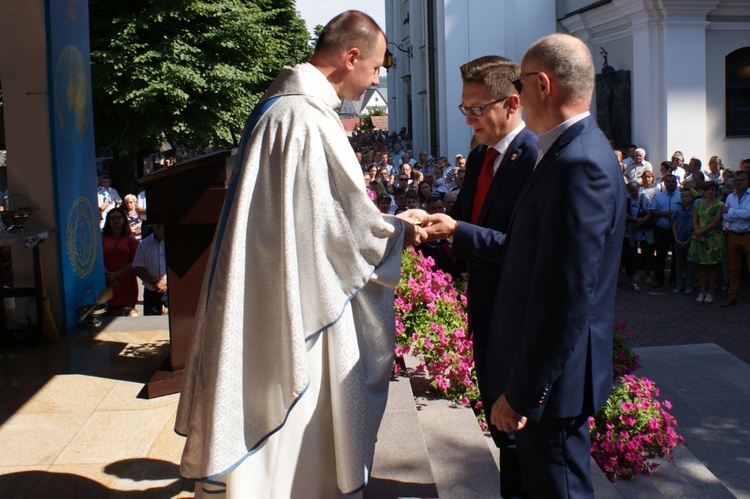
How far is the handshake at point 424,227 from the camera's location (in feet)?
11.4

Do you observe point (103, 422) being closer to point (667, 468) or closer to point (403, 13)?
point (667, 468)

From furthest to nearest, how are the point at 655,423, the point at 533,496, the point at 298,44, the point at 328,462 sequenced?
the point at 298,44
the point at 655,423
the point at 328,462
the point at 533,496

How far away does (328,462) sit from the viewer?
10.6ft

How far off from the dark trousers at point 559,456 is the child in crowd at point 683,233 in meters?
10.5

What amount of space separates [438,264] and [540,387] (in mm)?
4259

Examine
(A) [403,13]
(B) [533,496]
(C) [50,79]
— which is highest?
(A) [403,13]

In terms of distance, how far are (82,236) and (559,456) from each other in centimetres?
592

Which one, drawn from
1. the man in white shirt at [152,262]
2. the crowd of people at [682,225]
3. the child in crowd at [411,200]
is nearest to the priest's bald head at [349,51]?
the man in white shirt at [152,262]

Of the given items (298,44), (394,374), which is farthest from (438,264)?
(298,44)

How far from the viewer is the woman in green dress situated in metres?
12.0

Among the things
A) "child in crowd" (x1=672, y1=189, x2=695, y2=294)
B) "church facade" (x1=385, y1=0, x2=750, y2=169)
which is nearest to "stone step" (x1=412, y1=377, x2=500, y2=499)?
"child in crowd" (x1=672, y1=189, x2=695, y2=294)

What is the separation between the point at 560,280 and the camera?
256cm

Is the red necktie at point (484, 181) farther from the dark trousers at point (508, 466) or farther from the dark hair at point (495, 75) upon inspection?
the dark trousers at point (508, 466)

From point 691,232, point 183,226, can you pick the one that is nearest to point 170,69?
point 691,232
